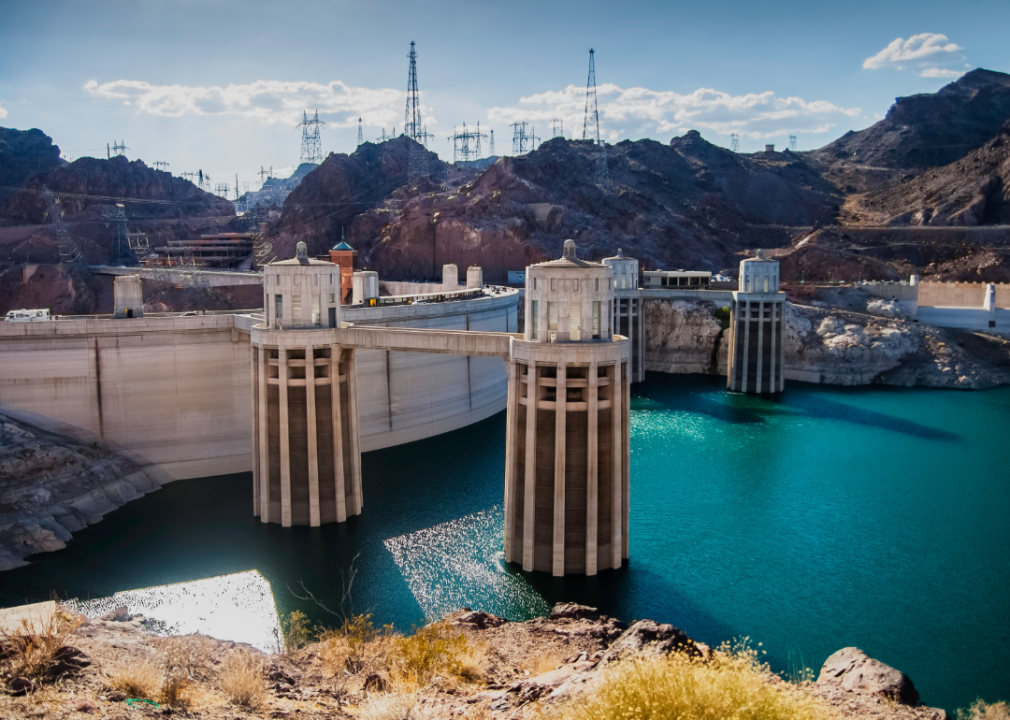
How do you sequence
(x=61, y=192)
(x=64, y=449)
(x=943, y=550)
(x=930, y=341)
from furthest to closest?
1. (x=61, y=192)
2. (x=930, y=341)
3. (x=64, y=449)
4. (x=943, y=550)

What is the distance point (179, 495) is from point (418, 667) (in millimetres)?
25400

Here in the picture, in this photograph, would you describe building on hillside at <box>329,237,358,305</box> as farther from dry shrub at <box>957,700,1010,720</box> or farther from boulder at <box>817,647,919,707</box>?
dry shrub at <box>957,700,1010,720</box>

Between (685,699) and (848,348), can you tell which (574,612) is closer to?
(685,699)

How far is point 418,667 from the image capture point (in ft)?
66.4

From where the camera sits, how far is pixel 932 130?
545 feet

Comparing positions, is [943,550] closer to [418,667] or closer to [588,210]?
[418,667]

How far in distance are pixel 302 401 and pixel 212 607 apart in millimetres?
10052

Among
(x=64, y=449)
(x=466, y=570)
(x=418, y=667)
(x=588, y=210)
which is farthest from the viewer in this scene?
(x=588, y=210)

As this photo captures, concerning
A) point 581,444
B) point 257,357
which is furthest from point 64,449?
point 581,444

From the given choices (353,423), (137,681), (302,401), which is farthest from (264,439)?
(137,681)

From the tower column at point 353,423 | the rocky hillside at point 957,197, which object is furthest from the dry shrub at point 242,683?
the rocky hillside at point 957,197

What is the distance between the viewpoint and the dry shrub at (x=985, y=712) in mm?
18250

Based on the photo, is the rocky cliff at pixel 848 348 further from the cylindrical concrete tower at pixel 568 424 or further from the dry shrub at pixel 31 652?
the dry shrub at pixel 31 652

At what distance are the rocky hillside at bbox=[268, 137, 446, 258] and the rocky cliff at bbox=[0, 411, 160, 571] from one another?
79309mm
